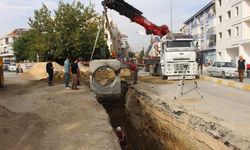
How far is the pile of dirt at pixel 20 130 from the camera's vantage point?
8344 mm

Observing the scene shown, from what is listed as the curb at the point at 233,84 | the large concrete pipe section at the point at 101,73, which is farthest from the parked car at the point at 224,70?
the large concrete pipe section at the point at 101,73

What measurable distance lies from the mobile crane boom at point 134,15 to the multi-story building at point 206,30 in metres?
28.4

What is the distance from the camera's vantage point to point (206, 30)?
63.8 meters

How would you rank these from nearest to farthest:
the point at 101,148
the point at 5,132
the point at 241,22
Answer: the point at 101,148, the point at 5,132, the point at 241,22

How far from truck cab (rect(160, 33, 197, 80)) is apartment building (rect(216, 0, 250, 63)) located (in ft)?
64.6

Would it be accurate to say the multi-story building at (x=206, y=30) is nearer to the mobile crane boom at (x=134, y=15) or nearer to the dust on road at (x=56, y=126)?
the mobile crane boom at (x=134, y=15)

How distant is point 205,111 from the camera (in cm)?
1288

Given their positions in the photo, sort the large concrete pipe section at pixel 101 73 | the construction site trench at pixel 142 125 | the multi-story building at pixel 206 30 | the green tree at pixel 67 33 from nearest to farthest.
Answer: the construction site trench at pixel 142 125
the large concrete pipe section at pixel 101 73
the green tree at pixel 67 33
the multi-story building at pixel 206 30

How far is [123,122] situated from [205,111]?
6178mm

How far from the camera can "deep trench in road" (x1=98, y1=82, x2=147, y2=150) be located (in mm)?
15727

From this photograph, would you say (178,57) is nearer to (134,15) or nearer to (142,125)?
(134,15)

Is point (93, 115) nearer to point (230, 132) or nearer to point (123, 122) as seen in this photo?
point (230, 132)

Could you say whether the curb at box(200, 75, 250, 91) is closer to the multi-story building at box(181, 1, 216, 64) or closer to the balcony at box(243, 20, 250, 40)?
the balcony at box(243, 20, 250, 40)

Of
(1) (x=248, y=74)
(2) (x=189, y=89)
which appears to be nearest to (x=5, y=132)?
(2) (x=189, y=89)
